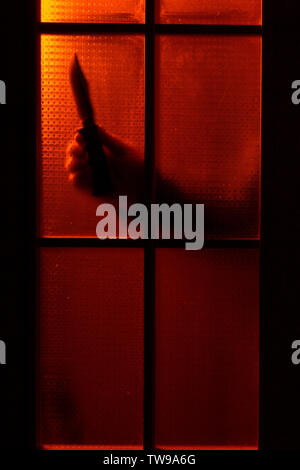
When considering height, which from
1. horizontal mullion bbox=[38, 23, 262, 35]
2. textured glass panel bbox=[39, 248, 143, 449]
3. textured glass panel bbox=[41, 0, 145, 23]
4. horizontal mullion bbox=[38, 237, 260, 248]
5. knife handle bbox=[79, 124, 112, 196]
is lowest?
textured glass panel bbox=[39, 248, 143, 449]

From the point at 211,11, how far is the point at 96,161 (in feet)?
4.56

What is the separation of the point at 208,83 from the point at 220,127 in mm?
336

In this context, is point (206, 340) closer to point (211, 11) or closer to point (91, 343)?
Result: point (91, 343)

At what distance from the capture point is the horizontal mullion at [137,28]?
155 inches

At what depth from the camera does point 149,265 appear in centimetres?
398

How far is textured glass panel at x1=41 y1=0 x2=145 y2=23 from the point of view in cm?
396

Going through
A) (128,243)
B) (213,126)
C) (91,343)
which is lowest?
(91,343)

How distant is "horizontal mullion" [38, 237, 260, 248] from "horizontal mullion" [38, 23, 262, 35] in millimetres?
1528

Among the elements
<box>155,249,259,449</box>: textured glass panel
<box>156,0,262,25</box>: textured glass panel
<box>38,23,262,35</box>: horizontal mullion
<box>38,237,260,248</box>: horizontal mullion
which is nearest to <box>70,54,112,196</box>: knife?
<box>38,23,262,35</box>: horizontal mullion

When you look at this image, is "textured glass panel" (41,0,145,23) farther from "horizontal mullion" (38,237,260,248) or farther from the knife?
"horizontal mullion" (38,237,260,248)

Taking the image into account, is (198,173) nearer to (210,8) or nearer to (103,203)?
(103,203)

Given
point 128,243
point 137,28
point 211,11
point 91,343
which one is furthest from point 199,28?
point 91,343

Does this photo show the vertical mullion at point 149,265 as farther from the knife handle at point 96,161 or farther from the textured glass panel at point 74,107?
the knife handle at point 96,161

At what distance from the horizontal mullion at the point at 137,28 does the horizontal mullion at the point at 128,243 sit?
5.01 ft
